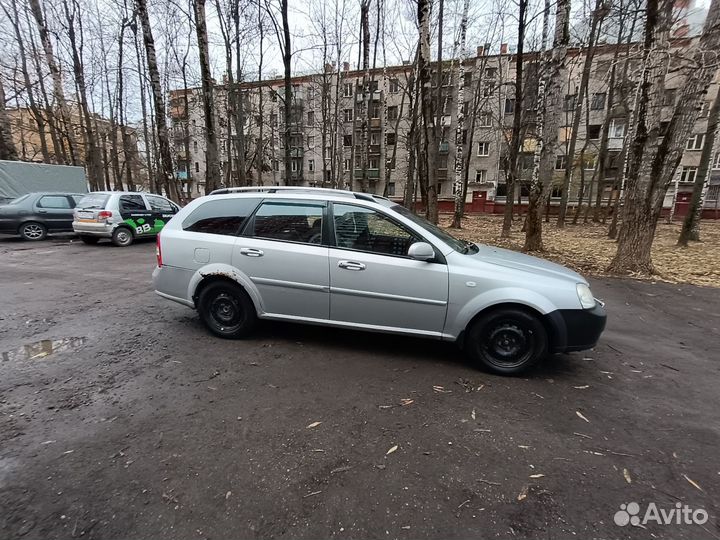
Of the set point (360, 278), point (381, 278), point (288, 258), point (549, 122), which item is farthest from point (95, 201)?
point (549, 122)

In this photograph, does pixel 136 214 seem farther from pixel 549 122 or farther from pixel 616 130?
pixel 616 130

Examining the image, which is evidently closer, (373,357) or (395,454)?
(395,454)

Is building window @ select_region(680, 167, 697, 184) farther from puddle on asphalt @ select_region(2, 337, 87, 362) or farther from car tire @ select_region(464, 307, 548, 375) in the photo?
puddle on asphalt @ select_region(2, 337, 87, 362)

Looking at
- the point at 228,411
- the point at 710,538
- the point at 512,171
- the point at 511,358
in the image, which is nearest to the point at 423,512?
the point at 710,538

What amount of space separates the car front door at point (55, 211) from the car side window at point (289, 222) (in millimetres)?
12202

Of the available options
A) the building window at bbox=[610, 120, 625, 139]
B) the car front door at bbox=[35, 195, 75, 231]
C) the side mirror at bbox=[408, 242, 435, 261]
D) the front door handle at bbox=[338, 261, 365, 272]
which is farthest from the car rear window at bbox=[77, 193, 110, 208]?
the building window at bbox=[610, 120, 625, 139]

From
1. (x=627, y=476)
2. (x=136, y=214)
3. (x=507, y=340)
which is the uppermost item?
→ (x=136, y=214)

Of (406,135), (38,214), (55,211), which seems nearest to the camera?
(38,214)

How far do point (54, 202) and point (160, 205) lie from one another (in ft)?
11.6

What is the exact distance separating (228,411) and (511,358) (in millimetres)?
2637

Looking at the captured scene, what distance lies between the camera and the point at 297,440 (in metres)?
2.43

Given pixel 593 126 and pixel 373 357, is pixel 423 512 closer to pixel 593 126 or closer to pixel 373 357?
pixel 373 357

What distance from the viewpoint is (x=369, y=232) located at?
373cm

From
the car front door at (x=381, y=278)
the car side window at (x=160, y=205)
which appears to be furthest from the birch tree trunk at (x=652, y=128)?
the car side window at (x=160, y=205)
